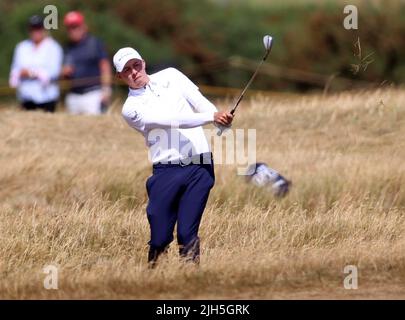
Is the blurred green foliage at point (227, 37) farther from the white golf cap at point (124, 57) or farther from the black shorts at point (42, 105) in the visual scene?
the white golf cap at point (124, 57)

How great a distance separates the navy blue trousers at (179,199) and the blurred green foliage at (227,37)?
2206cm

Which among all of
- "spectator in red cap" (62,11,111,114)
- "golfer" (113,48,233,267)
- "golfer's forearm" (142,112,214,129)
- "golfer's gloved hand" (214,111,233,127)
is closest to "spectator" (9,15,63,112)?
"spectator in red cap" (62,11,111,114)

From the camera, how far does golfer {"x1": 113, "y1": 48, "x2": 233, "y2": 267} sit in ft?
32.5

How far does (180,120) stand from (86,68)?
8.81 metres

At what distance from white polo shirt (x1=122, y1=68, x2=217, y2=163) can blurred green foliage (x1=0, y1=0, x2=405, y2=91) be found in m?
22.0

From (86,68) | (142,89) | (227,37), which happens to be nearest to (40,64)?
(86,68)

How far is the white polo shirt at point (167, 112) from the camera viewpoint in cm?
984

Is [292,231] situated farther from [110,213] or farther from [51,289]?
[51,289]

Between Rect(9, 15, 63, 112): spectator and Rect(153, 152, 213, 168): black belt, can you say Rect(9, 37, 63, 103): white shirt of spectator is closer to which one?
Rect(9, 15, 63, 112): spectator

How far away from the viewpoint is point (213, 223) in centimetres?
1170

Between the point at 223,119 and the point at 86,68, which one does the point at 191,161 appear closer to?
the point at 223,119

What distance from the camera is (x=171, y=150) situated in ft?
32.6

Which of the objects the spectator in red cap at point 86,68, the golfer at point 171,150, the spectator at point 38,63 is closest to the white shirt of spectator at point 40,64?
the spectator at point 38,63

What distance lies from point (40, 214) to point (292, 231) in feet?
8.89
